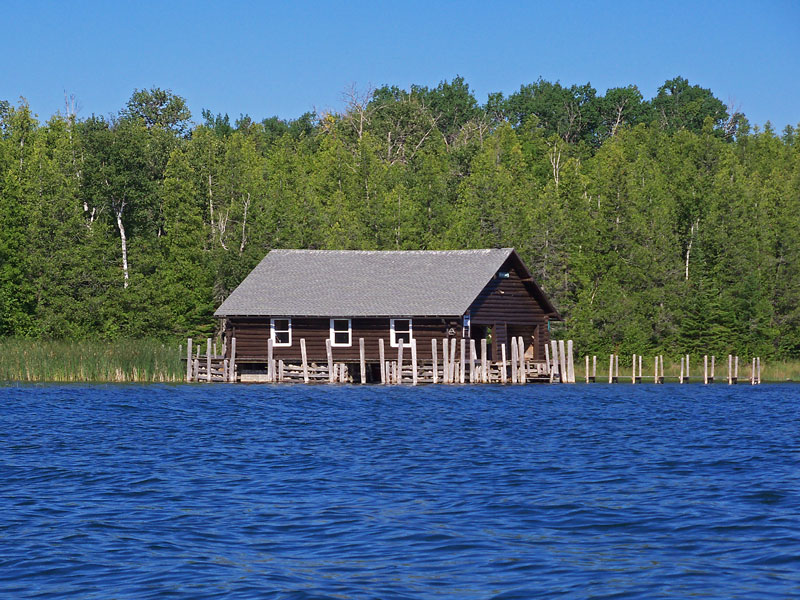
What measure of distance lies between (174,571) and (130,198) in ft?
212

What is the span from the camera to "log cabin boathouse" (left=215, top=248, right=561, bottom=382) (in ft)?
186

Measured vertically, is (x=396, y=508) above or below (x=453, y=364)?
below

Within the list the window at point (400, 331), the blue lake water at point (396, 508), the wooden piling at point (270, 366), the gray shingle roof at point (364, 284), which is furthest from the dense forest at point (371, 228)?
the blue lake water at point (396, 508)

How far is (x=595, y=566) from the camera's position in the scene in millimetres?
13469

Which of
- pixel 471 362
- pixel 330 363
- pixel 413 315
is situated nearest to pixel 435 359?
pixel 471 362

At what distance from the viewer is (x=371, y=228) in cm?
8075

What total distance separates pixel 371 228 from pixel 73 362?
33094 mm

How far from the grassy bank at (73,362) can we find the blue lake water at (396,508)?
55.0ft

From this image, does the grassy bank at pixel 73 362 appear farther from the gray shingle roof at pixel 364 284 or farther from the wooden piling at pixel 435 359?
the wooden piling at pixel 435 359

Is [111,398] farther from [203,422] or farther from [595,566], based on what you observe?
[595,566]

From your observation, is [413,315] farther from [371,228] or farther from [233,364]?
[371,228]

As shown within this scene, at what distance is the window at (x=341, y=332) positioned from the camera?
5809 cm

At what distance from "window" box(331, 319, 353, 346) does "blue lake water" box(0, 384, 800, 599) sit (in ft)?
77.8

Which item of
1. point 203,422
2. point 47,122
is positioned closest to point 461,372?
point 203,422
